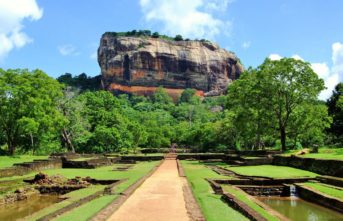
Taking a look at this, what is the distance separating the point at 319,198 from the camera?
15.9 metres

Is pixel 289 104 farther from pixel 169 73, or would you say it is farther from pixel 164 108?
pixel 169 73

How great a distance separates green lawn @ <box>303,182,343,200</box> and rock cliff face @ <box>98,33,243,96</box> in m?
133

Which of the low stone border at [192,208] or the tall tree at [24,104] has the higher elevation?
the tall tree at [24,104]

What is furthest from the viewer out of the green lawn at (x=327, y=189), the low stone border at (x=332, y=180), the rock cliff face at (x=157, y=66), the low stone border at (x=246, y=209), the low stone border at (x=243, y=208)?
the rock cliff face at (x=157, y=66)

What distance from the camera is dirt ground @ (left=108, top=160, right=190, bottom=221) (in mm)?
10914

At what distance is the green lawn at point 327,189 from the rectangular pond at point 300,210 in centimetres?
87

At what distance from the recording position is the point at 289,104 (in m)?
34.2

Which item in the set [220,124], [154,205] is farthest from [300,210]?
[220,124]

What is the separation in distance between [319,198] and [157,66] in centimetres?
13829

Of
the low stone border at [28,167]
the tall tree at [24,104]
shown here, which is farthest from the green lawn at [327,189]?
the tall tree at [24,104]

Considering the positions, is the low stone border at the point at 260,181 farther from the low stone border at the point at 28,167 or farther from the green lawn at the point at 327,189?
the low stone border at the point at 28,167

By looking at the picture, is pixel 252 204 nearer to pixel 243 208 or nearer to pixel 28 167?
pixel 243 208


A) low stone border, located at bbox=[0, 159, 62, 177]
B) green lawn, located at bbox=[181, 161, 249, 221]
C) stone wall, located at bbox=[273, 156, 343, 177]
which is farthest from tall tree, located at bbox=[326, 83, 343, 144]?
green lawn, located at bbox=[181, 161, 249, 221]

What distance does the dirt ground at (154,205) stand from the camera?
1091 cm
